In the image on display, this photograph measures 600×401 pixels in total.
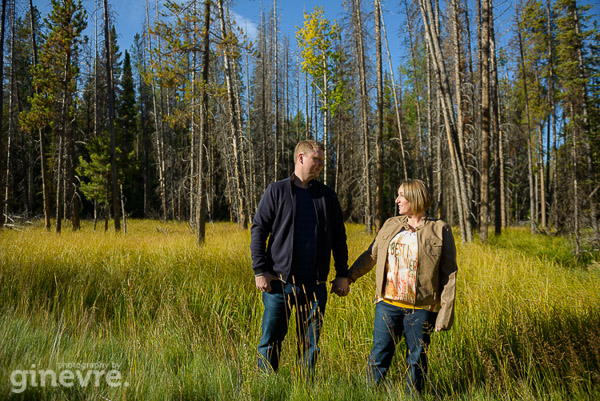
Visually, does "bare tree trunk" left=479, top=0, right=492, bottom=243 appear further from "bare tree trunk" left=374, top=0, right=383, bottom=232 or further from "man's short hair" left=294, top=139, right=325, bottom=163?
"man's short hair" left=294, top=139, right=325, bottom=163

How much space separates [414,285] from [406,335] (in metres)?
0.40

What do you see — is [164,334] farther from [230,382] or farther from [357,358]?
[357,358]

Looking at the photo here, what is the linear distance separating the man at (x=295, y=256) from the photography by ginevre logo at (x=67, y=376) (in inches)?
41.8

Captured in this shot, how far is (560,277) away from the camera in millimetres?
5375

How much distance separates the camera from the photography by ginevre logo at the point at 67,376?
213 cm

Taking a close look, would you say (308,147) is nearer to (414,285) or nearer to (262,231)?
(262,231)

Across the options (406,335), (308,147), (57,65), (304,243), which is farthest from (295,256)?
(57,65)

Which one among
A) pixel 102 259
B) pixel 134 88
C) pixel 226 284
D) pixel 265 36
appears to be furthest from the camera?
pixel 134 88

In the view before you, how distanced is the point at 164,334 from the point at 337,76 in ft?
68.2

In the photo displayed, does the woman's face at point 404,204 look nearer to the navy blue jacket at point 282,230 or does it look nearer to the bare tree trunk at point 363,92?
the navy blue jacket at point 282,230

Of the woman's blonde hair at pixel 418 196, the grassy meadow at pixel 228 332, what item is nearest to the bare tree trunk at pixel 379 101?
the grassy meadow at pixel 228 332

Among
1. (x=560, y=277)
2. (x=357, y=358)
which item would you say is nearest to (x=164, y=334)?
(x=357, y=358)

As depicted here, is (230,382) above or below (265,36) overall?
below

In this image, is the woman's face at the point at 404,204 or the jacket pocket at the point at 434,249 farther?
the woman's face at the point at 404,204
